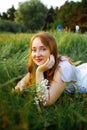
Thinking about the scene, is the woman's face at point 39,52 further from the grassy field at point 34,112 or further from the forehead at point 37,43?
the grassy field at point 34,112

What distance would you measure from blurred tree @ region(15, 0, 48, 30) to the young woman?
43.1 m

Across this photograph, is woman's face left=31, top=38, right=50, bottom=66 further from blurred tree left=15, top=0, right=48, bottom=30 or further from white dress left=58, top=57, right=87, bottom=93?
blurred tree left=15, top=0, right=48, bottom=30

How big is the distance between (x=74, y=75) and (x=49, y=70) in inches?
12.8

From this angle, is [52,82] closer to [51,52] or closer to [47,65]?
[47,65]

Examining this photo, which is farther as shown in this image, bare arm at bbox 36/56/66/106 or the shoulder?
the shoulder

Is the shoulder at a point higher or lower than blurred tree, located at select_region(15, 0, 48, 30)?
higher

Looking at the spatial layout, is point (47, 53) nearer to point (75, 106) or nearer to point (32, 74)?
point (32, 74)

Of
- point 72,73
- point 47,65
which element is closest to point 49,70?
point 47,65

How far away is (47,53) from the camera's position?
329cm

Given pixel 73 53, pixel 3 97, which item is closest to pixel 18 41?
pixel 73 53

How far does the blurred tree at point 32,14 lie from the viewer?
4728cm

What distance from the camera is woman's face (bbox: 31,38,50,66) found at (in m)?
3.26

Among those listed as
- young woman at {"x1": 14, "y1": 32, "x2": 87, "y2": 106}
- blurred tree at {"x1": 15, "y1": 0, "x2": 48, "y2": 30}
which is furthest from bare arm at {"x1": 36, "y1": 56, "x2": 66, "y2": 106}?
blurred tree at {"x1": 15, "y1": 0, "x2": 48, "y2": 30}

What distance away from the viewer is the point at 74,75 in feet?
11.4
